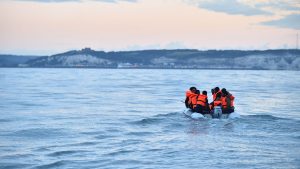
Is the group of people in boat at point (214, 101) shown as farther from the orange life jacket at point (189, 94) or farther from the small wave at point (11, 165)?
the small wave at point (11, 165)

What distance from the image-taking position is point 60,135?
21.0 m

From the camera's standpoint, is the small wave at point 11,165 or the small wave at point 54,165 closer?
the small wave at point 54,165

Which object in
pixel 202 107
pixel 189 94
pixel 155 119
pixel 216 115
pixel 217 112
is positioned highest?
pixel 189 94

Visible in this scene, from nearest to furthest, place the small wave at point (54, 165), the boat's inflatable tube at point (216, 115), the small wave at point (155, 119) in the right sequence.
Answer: the small wave at point (54, 165), the boat's inflatable tube at point (216, 115), the small wave at point (155, 119)

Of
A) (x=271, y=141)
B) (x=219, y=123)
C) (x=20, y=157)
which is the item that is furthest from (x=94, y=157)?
(x=219, y=123)

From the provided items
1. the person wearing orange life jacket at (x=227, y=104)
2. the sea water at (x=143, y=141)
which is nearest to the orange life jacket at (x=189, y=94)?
the sea water at (x=143, y=141)

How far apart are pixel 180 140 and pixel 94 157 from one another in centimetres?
462

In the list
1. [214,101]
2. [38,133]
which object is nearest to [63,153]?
[38,133]

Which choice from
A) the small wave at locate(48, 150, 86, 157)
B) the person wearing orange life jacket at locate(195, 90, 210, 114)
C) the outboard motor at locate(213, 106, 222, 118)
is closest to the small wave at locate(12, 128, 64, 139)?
the small wave at locate(48, 150, 86, 157)

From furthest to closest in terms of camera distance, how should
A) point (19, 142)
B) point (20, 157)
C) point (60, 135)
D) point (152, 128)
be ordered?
point (152, 128) < point (60, 135) < point (19, 142) < point (20, 157)

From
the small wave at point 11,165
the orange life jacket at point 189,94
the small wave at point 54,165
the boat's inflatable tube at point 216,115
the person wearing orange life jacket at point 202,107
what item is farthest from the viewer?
the orange life jacket at point 189,94

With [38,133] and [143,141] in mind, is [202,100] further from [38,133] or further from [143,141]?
[38,133]

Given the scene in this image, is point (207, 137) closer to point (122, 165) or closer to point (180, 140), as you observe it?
point (180, 140)

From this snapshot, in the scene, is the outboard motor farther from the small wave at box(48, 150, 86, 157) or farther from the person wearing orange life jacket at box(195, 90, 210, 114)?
the small wave at box(48, 150, 86, 157)
